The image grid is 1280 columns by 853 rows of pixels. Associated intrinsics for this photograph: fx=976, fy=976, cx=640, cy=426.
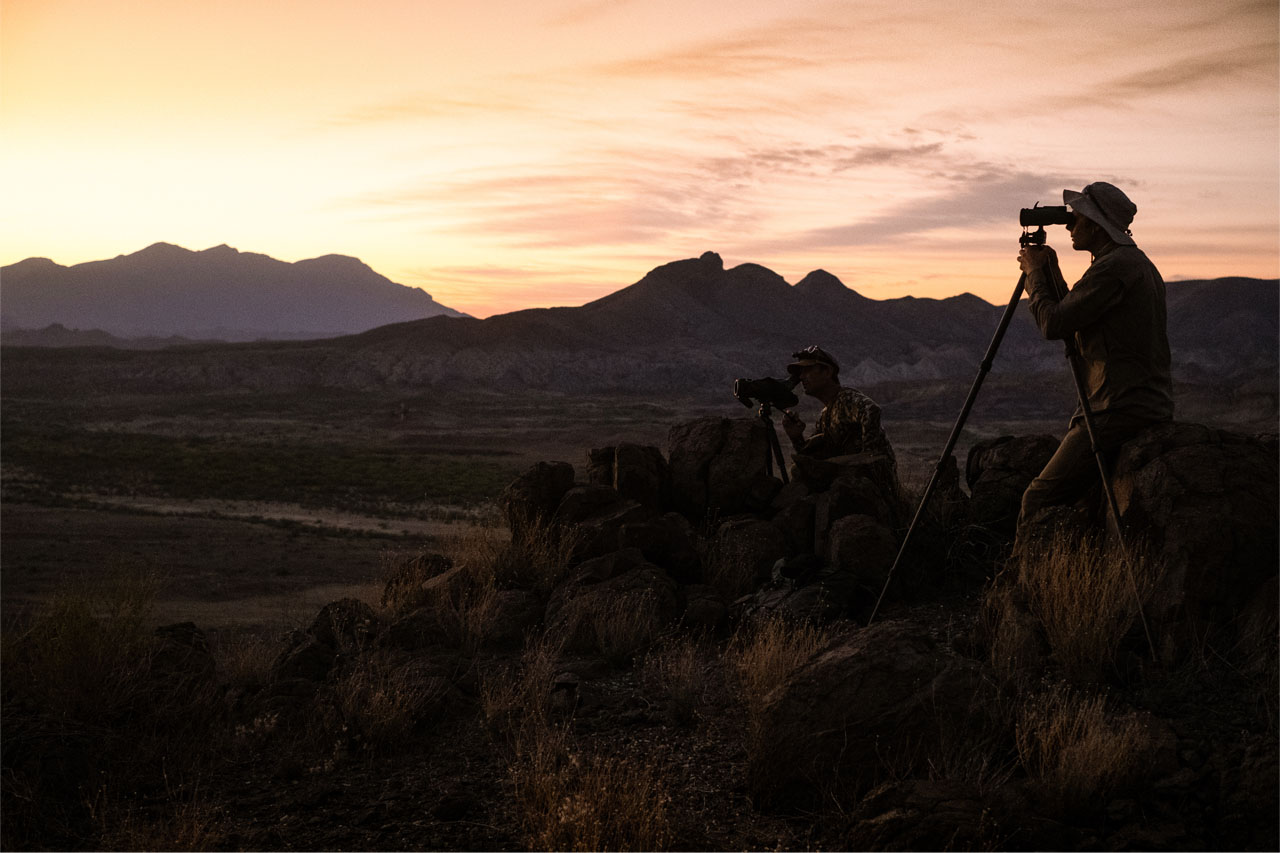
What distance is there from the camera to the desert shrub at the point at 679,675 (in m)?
4.97

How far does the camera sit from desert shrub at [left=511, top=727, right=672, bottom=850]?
11.8 ft

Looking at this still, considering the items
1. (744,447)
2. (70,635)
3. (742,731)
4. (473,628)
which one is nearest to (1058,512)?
(742,731)

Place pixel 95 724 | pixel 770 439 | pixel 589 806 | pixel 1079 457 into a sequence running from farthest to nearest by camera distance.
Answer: pixel 770 439 < pixel 95 724 < pixel 1079 457 < pixel 589 806

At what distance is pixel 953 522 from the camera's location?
6.84 meters

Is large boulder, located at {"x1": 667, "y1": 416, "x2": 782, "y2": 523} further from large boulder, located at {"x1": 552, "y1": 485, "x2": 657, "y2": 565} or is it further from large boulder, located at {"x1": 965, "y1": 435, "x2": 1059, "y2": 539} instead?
large boulder, located at {"x1": 965, "y1": 435, "x2": 1059, "y2": 539}

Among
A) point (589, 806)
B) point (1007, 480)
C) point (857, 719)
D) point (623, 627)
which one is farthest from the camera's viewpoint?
point (1007, 480)

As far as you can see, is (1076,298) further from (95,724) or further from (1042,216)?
(95,724)

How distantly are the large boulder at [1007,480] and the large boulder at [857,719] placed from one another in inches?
109

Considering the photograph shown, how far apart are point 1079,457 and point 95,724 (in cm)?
548

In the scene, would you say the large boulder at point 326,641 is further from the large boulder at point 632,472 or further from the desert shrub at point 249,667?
the large boulder at point 632,472

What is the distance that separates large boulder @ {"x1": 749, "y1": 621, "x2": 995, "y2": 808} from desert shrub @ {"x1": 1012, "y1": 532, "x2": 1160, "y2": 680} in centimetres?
70

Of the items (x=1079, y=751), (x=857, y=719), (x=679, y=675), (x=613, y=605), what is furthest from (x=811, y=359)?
(x=1079, y=751)

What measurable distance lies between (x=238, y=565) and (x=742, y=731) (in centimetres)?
1538

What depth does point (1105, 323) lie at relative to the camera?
193 inches
